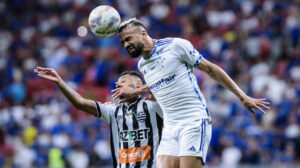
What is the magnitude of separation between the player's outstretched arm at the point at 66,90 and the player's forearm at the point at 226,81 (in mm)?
1413

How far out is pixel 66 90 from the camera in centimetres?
595

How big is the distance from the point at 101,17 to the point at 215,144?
647cm

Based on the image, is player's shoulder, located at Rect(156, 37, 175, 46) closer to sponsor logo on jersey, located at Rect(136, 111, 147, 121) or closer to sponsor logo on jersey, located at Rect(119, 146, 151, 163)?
sponsor logo on jersey, located at Rect(136, 111, 147, 121)

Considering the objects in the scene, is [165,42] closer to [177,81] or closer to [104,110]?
[177,81]

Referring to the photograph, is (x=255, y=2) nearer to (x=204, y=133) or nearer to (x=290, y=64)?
(x=290, y=64)

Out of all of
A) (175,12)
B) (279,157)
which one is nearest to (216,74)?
(279,157)

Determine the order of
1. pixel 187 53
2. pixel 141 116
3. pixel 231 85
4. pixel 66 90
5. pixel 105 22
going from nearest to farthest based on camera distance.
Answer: pixel 231 85 < pixel 187 53 < pixel 66 90 < pixel 105 22 < pixel 141 116

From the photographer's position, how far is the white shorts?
5.67 meters

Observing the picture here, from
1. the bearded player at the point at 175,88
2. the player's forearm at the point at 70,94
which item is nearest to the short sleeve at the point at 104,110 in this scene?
the player's forearm at the point at 70,94

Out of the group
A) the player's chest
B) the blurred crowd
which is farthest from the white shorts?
the blurred crowd

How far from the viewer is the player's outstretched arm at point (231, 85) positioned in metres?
5.59

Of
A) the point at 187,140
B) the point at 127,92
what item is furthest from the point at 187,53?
the point at 187,140

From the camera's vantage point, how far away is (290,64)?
1308cm

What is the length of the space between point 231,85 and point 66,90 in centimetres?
174
